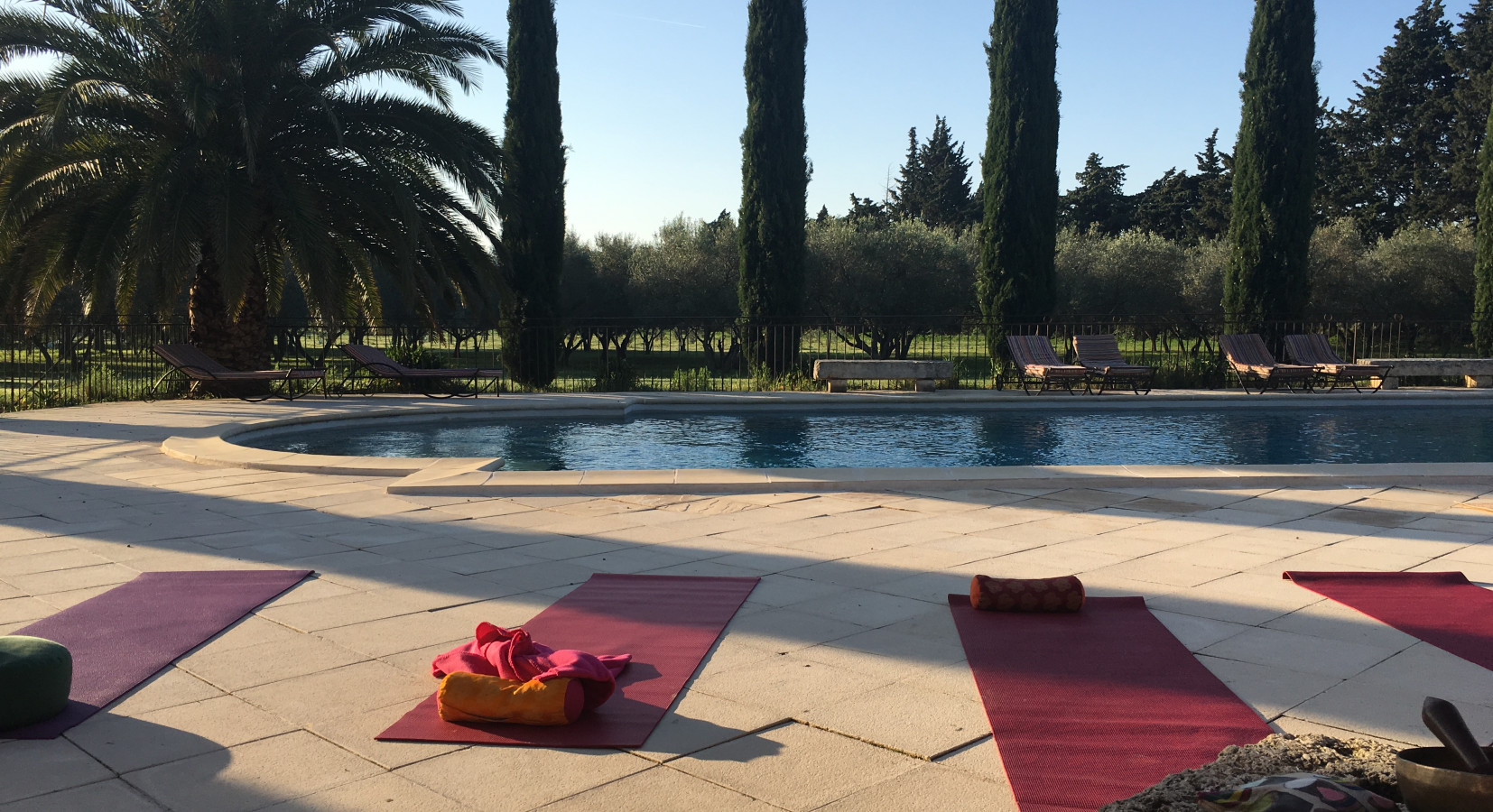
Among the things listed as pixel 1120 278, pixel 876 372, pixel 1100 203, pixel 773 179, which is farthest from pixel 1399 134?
pixel 876 372

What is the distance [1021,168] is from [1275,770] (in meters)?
18.7

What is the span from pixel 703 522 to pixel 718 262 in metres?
23.3

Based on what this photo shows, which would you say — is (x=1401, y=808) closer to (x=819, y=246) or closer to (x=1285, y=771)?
(x=1285, y=771)

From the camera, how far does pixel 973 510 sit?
23.6 ft

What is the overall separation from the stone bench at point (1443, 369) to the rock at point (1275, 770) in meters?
18.1

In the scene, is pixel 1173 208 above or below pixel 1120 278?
above

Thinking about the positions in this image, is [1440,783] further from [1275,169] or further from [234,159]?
[1275,169]

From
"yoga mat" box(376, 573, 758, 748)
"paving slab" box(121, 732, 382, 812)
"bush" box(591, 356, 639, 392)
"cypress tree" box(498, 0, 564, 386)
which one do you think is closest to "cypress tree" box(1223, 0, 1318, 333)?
"bush" box(591, 356, 639, 392)

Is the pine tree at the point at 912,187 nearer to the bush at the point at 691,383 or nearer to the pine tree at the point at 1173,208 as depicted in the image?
the pine tree at the point at 1173,208

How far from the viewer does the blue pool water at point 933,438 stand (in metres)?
10.8

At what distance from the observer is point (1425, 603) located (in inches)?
186

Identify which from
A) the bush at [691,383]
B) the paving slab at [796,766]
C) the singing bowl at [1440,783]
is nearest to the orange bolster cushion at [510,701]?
the paving slab at [796,766]

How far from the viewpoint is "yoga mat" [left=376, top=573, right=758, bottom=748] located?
10.8ft

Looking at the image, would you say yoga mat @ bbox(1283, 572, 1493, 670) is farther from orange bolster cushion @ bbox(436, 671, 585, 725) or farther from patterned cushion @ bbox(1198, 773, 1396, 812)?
orange bolster cushion @ bbox(436, 671, 585, 725)
